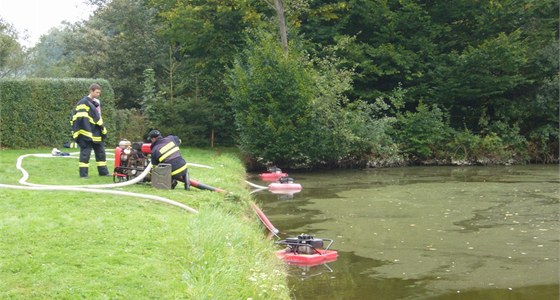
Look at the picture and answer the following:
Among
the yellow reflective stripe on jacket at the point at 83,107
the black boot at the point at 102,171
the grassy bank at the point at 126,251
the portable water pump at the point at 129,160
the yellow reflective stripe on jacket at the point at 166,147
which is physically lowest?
the grassy bank at the point at 126,251

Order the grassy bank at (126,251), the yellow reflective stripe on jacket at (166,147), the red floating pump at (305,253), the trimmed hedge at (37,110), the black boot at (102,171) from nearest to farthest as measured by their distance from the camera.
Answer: the grassy bank at (126,251)
the red floating pump at (305,253)
the yellow reflective stripe on jacket at (166,147)
the black boot at (102,171)
the trimmed hedge at (37,110)

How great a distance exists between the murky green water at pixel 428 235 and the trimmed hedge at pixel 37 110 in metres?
9.89

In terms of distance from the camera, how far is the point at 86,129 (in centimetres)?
1273

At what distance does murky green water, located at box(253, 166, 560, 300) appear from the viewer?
7828 mm

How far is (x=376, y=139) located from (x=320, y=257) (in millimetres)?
15908

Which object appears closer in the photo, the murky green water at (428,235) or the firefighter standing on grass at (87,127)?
the murky green water at (428,235)

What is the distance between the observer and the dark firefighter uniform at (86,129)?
12758 mm

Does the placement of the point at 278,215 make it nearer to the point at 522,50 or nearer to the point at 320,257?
the point at 320,257

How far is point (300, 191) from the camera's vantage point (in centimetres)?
1752

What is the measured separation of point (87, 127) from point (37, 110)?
35.2ft

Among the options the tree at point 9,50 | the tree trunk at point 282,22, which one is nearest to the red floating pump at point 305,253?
the tree trunk at point 282,22

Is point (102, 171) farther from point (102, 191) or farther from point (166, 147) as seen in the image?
point (102, 191)

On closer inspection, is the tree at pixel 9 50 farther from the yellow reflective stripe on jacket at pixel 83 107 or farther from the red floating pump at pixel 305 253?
the red floating pump at pixel 305 253

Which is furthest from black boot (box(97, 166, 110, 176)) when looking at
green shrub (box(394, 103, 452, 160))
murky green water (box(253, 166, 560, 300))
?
green shrub (box(394, 103, 452, 160))
